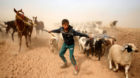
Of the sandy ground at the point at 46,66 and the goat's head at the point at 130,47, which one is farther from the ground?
the goat's head at the point at 130,47

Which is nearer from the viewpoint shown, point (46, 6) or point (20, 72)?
point (20, 72)

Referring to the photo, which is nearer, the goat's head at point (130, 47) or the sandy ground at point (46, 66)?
the goat's head at point (130, 47)

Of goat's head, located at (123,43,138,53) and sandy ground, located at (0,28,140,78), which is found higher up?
goat's head, located at (123,43,138,53)

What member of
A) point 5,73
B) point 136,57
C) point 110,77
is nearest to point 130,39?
point 136,57

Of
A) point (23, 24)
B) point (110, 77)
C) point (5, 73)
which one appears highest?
point (23, 24)

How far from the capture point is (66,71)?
3660 mm

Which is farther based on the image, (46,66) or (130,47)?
(46,66)

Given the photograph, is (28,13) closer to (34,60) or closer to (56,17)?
(56,17)

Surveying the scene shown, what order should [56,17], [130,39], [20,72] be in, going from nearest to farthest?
[20,72], [130,39], [56,17]

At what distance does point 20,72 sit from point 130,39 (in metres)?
6.38

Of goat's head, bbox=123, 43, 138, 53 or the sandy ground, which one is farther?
the sandy ground

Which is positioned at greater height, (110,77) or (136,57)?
(136,57)

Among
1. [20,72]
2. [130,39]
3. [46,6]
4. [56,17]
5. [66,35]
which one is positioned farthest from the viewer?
[56,17]

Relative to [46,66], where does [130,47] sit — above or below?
above
